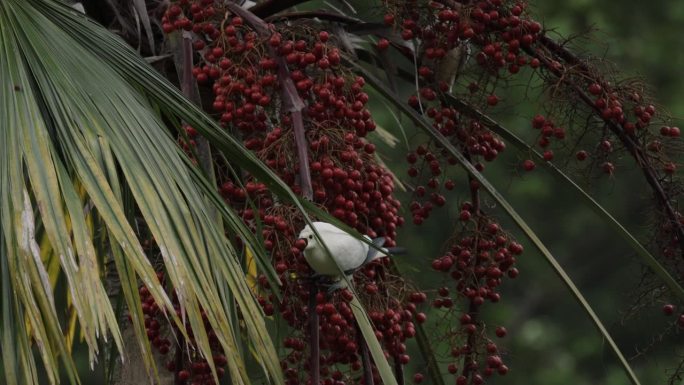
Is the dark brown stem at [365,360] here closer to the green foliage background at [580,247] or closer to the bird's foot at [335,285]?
the bird's foot at [335,285]

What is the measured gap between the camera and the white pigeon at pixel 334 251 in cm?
182

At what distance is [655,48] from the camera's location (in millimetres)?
6879

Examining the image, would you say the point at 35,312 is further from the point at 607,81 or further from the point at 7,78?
the point at 607,81

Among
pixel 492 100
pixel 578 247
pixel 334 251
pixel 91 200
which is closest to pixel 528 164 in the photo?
pixel 492 100

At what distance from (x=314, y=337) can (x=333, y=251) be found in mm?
124

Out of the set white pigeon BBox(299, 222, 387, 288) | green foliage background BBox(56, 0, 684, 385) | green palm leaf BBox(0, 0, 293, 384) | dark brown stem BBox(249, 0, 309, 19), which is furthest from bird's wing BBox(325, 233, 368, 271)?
green foliage background BBox(56, 0, 684, 385)

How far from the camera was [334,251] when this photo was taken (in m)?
1.82

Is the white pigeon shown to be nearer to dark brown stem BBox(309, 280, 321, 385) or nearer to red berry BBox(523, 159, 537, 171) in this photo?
dark brown stem BBox(309, 280, 321, 385)

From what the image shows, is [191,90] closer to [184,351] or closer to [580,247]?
[184,351]

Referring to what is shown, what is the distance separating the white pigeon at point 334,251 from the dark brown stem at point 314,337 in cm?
3

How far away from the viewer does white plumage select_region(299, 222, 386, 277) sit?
1.82m

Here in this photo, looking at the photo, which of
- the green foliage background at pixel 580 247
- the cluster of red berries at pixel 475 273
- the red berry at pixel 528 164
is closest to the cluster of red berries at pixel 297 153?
the cluster of red berries at pixel 475 273

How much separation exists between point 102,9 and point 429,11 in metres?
0.71

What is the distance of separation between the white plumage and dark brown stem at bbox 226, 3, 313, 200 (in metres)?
0.06
